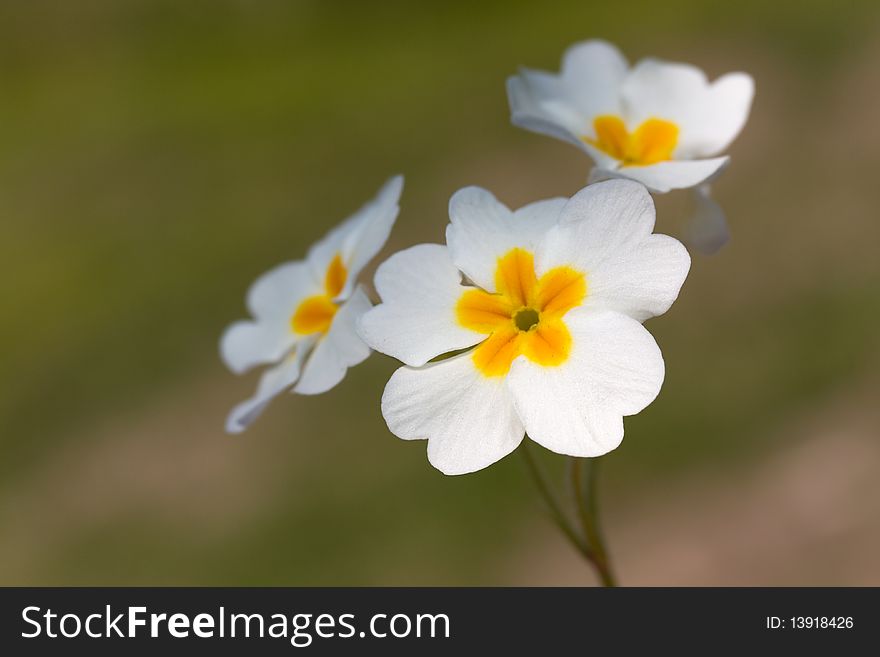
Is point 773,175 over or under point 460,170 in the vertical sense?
under

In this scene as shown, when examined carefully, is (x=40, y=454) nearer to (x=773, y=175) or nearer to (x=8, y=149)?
(x=8, y=149)

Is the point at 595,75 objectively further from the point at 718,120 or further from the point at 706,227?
the point at 706,227

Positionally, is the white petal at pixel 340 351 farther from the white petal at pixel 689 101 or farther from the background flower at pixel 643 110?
the white petal at pixel 689 101

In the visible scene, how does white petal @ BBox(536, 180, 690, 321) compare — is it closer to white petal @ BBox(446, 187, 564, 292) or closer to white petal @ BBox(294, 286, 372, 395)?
white petal @ BBox(446, 187, 564, 292)

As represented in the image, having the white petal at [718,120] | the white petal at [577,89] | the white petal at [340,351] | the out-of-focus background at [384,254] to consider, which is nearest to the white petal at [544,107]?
the white petal at [577,89]

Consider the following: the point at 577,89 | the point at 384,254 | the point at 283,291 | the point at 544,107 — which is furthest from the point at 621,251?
the point at 384,254

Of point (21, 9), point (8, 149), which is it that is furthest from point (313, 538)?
point (21, 9)
